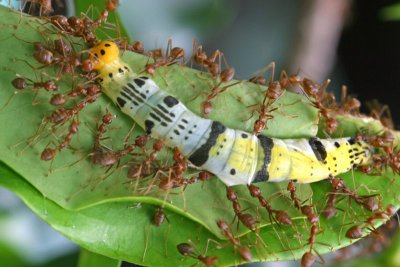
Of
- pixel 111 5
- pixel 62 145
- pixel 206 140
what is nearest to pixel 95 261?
pixel 62 145

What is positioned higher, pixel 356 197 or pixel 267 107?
pixel 267 107

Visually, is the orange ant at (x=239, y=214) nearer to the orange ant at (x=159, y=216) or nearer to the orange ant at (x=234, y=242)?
the orange ant at (x=234, y=242)

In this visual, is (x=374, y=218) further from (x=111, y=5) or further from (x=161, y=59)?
(x=111, y=5)

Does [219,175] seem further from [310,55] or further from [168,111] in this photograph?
[310,55]

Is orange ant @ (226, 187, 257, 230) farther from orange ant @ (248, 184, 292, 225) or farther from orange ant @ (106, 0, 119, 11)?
orange ant @ (106, 0, 119, 11)

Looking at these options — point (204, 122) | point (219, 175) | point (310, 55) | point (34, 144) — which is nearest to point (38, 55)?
point (34, 144)

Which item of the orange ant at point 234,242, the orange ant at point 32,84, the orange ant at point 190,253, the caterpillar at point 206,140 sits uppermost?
the orange ant at point 32,84

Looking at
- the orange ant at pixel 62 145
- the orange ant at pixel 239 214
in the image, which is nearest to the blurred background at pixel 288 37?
the orange ant at pixel 62 145
